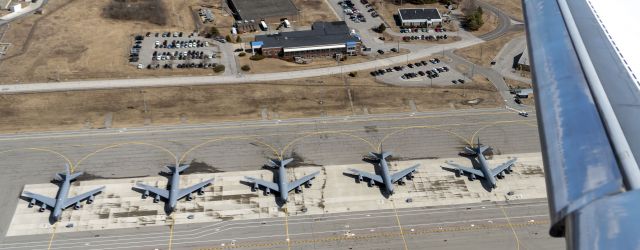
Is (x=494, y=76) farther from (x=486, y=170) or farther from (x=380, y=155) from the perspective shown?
(x=380, y=155)

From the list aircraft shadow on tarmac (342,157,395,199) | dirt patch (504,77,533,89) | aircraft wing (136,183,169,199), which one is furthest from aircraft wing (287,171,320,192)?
dirt patch (504,77,533,89)

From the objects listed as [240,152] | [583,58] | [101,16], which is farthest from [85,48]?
[583,58]

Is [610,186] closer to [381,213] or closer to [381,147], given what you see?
[381,213]

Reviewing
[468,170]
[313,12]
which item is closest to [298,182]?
[468,170]

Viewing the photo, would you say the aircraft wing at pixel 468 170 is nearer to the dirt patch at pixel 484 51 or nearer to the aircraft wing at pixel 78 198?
the dirt patch at pixel 484 51

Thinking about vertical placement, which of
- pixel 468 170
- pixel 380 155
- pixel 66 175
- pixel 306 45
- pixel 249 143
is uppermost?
pixel 306 45
